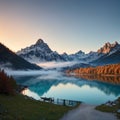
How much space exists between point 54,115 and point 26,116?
5452 mm

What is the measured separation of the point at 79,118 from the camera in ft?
120

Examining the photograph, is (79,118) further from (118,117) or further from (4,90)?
(4,90)

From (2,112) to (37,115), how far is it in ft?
16.9

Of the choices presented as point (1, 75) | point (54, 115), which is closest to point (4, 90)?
point (1, 75)

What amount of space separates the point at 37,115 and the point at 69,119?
4.66m

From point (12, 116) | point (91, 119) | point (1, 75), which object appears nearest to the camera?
point (12, 116)

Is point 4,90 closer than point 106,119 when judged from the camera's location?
No

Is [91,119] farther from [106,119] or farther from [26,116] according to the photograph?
[26,116]

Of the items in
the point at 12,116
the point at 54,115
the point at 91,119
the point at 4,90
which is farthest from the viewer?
the point at 4,90

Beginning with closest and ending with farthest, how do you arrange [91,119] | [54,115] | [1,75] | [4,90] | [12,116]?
1. [12,116]
2. [91,119]
3. [54,115]
4. [4,90]
5. [1,75]

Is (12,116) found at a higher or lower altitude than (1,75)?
lower

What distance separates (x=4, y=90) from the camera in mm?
56406

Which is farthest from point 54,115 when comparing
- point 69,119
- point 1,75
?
point 1,75

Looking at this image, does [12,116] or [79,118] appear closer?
[12,116]
